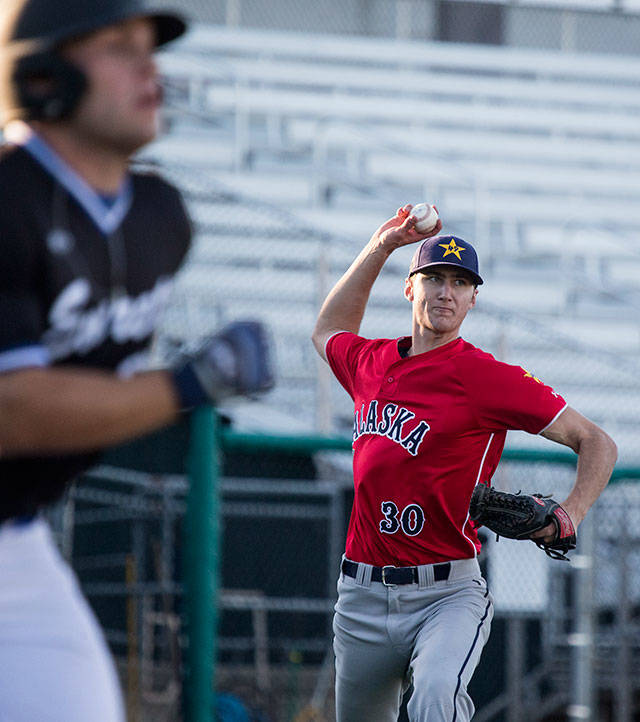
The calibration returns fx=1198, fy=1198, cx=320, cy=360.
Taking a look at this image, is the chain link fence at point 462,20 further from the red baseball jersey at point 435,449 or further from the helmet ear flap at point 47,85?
the helmet ear flap at point 47,85

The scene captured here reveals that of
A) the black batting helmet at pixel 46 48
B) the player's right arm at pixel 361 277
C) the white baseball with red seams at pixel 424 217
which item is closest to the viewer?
the black batting helmet at pixel 46 48

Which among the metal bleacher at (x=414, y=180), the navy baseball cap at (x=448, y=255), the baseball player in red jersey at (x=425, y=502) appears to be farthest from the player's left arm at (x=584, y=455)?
the metal bleacher at (x=414, y=180)

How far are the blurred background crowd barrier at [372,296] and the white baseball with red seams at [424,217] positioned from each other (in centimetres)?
105

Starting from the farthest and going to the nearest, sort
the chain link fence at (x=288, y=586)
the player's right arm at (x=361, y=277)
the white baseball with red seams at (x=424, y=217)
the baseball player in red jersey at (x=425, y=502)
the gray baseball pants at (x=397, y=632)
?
the chain link fence at (x=288, y=586), the player's right arm at (x=361, y=277), the white baseball with red seams at (x=424, y=217), the baseball player in red jersey at (x=425, y=502), the gray baseball pants at (x=397, y=632)

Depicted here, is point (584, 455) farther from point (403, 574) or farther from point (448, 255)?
point (448, 255)

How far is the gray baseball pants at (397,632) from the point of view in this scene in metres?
3.82

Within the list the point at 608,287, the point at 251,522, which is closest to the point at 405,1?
the point at 608,287

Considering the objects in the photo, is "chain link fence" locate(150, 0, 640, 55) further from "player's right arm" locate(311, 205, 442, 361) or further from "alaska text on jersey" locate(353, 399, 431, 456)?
"alaska text on jersey" locate(353, 399, 431, 456)

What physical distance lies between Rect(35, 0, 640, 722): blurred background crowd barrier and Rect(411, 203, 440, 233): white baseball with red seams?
1.05m

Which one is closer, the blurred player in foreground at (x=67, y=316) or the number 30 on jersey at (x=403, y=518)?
the blurred player in foreground at (x=67, y=316)

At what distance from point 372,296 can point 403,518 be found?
5.82 metres

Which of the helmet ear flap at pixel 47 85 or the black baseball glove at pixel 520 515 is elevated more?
the helmet ear flap at pixel 47 85

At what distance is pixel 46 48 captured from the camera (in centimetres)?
204

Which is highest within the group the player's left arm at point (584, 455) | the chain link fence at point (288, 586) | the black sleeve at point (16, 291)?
the black sleeve at point (16, 291)
